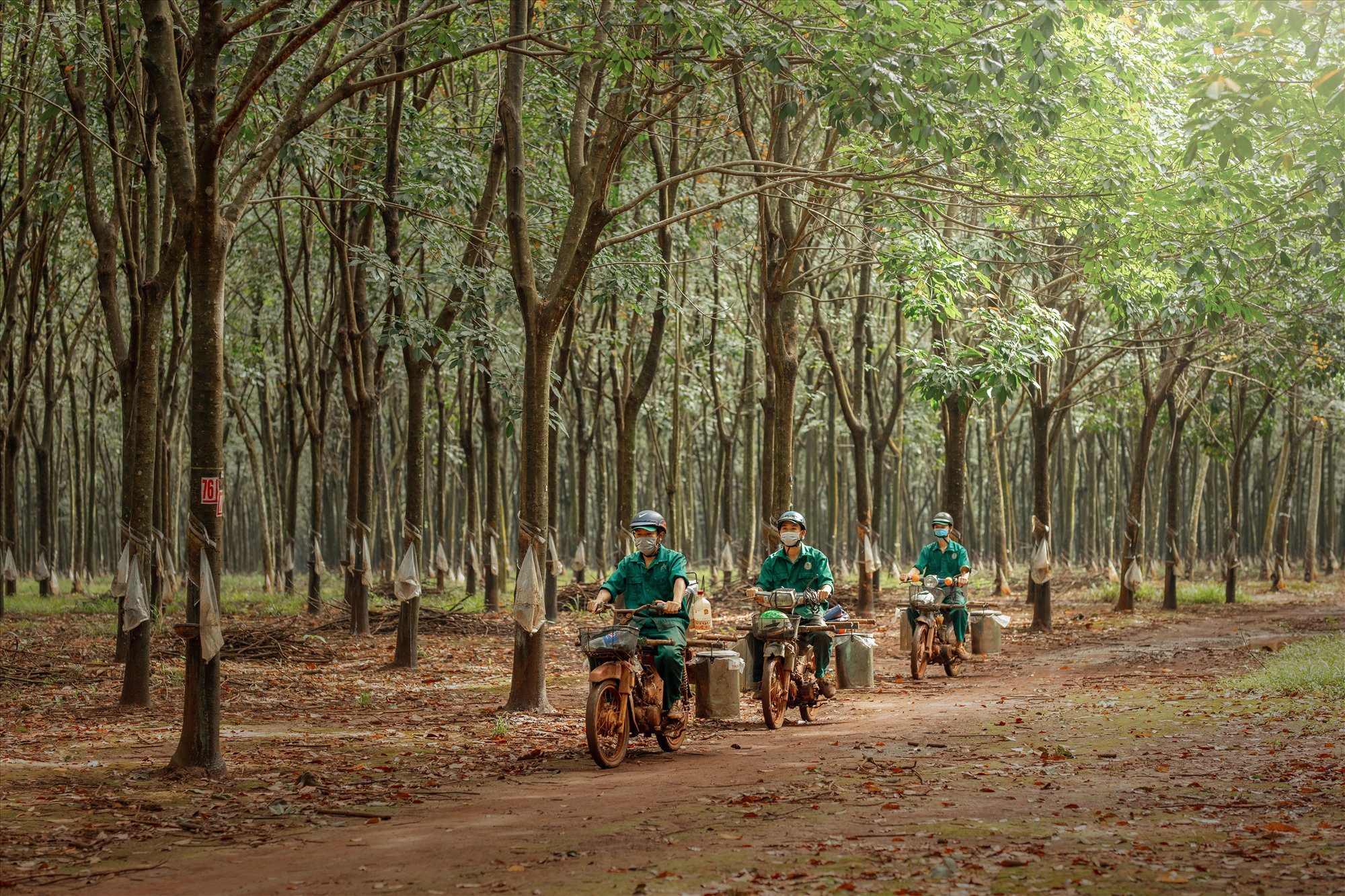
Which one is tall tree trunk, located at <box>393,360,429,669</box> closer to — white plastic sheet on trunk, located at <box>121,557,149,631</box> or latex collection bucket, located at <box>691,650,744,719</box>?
white plastic sheet on trunk, located at <box>121,557,149,631</box>

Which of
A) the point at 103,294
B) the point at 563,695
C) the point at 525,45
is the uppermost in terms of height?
the point at 525,45

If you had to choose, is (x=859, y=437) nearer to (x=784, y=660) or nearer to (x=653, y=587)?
(x=784, y=660)

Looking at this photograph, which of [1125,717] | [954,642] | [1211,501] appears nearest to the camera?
[1125,717]

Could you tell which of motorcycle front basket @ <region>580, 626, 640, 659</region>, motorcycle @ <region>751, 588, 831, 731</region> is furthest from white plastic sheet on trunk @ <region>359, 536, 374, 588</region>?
motorcycle front basket @ <region>580, 626, 640, 659</region>

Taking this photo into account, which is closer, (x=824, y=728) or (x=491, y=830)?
(x=491, y=830)

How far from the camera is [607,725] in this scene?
28.1ft

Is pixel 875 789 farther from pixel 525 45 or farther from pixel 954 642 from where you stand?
pixel 525 45

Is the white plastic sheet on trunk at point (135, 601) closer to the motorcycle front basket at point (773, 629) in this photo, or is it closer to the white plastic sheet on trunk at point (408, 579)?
the white plastic sheet on trunk at point (408, 579)

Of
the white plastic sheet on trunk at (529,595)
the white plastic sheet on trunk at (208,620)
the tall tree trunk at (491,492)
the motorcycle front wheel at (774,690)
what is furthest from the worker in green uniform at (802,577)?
the tall tree trunk at (491,492)

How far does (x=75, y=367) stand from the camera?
109 feet

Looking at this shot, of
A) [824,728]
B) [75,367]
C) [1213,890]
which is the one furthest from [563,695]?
[75,367]

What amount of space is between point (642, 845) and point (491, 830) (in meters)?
0.96

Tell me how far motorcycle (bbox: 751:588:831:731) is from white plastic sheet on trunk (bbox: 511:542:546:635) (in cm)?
197

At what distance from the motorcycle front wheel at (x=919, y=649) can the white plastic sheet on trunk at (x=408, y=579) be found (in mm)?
5938
